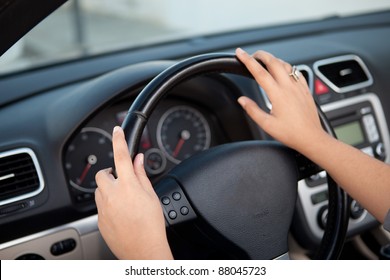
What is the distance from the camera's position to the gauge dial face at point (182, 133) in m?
1.77

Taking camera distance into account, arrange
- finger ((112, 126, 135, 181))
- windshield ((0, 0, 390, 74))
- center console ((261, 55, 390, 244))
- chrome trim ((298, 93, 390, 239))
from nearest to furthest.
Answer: finger ((112, 126, 135, 181))
chrome trim ((298, 93, 390, 239))
center console ((261, 55, 390, 244))
windshield ((0, 0, 390, 74))

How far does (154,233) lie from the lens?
1.06m

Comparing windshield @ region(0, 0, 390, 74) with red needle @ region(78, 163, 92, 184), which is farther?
windshield @ region(0, 0, 390, 74)

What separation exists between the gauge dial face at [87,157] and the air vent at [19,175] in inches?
4.3

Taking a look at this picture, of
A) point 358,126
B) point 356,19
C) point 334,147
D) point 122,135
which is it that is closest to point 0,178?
point 122,135

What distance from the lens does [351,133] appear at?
6.37 ft

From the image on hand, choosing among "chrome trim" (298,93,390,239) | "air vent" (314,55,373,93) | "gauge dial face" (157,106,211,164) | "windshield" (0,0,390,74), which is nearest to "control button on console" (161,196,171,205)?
"gauge dial face" (157,106,211,164)

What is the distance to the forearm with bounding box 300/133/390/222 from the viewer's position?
4.16 ft

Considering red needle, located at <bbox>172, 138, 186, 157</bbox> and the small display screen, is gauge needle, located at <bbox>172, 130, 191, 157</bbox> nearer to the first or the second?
red needle, located at <bbox>172, 138, 186, 157</bbox>

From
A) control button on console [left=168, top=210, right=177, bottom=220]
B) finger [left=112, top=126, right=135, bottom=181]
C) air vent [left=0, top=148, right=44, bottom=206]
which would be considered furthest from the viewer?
air vent [left=0, top=148, right=44, bottom=206]

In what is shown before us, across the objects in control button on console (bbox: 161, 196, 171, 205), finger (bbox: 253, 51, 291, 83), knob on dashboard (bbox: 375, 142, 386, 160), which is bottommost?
knob on dashboard (bbox: 375, 142, 386, 160)

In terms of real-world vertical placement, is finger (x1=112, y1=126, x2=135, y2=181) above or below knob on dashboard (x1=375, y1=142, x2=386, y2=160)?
above

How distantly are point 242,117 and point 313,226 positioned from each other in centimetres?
39

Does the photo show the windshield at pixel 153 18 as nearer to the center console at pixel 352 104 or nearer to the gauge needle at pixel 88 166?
the center console at pixel 352 104
